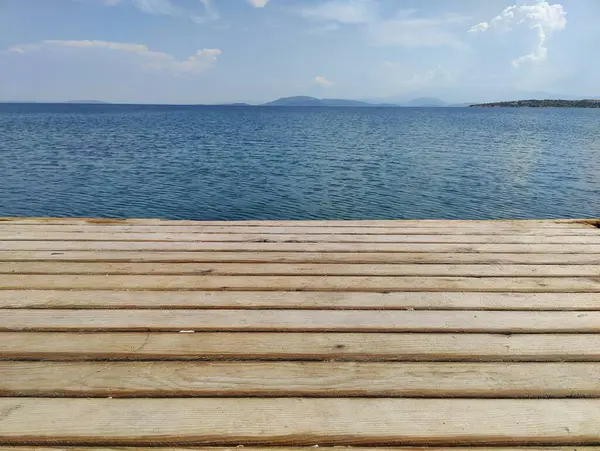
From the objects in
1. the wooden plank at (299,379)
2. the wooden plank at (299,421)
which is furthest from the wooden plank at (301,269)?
the wooden plank at (299,421)

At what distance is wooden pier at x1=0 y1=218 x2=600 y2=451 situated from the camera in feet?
4.98

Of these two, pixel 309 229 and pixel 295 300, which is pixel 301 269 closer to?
pixel 295 300

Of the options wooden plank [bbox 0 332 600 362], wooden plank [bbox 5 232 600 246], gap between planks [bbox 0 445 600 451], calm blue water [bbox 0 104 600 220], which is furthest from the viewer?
calm blue water [bbox 0 104 600 220]

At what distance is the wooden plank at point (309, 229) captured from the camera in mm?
3877

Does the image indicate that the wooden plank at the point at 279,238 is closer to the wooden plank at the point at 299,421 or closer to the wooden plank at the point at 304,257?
the wooden plank at the point at 304,257

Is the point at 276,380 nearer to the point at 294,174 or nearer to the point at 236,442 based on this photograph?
the point at 236,442

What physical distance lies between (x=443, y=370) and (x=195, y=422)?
100 centimetres

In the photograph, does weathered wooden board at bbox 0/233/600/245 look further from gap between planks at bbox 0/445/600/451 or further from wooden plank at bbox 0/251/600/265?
gap between planks at bbox 0/445/600/451

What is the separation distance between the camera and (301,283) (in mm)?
2727

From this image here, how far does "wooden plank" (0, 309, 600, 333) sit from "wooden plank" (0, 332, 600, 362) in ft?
0.17

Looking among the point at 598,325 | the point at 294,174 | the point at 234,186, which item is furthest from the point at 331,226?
the point at 294,174

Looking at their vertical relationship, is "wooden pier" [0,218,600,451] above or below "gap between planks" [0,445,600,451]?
above

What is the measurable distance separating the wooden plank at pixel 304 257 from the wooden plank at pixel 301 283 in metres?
0.32

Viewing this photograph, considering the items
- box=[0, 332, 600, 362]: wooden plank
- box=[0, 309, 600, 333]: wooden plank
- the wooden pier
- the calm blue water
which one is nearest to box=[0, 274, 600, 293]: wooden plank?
the wooden pier
